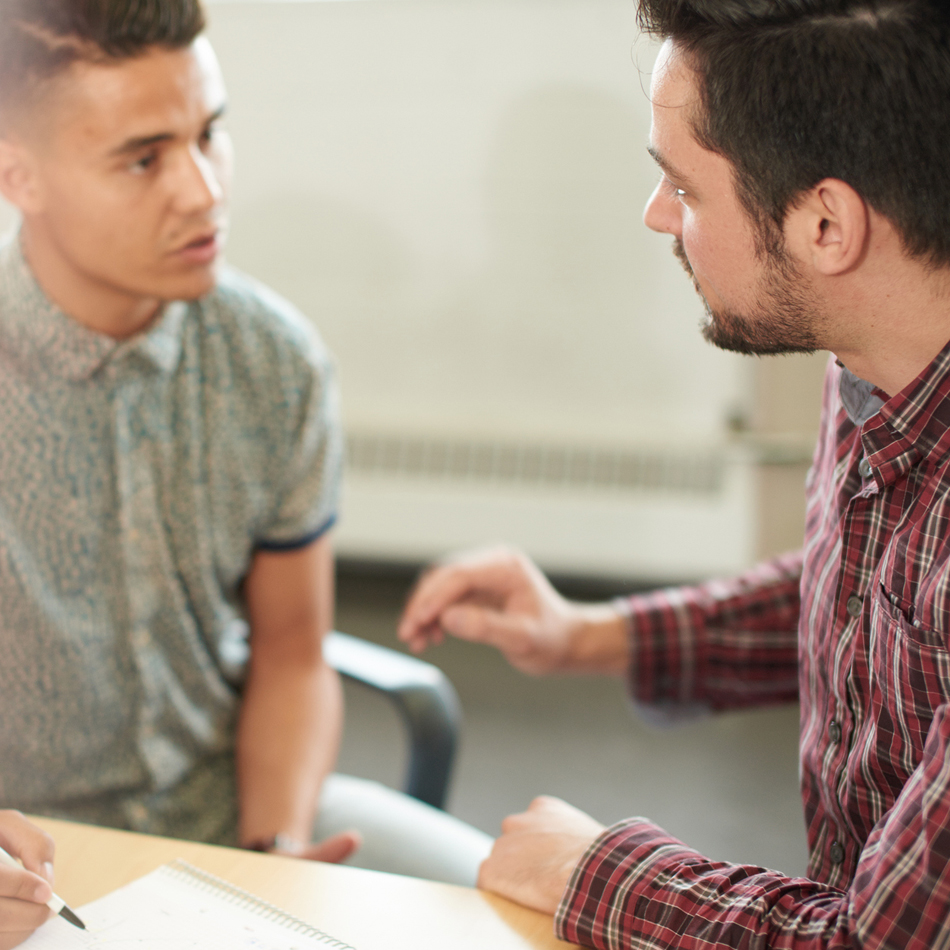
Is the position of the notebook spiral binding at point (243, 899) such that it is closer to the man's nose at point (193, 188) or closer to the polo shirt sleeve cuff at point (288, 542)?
the polo shirt sleeve cuff at point (288, 542)

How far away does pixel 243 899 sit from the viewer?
80cm

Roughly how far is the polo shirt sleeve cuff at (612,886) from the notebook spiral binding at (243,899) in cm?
16

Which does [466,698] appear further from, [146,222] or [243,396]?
[146,222]

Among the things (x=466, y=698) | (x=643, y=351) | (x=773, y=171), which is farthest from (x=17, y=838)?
(x=643, y=351)

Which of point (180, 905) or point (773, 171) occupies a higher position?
point (773, 171)

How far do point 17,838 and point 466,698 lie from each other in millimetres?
1804

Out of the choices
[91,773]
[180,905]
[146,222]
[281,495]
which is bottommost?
[91,773]

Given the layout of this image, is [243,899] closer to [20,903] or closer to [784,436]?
[20,903]

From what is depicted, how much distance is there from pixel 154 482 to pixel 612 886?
29.2 inches

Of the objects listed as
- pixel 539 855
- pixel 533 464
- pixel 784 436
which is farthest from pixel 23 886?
pixel 784 436

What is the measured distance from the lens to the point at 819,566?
937mm

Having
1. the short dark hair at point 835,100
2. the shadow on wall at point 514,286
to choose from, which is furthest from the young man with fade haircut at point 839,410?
the shadow on wall at point 514,286

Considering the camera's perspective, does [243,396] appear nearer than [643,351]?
Yes

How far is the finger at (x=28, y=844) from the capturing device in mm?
798
